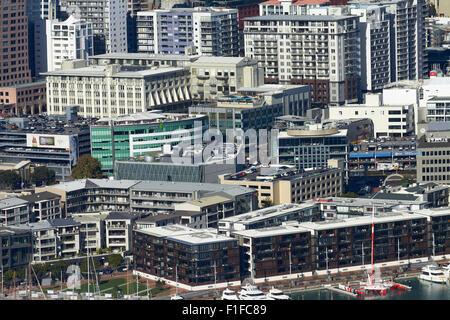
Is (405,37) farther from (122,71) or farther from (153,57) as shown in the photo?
(122,71)

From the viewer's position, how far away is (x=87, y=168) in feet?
305

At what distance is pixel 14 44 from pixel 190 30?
21.1 m

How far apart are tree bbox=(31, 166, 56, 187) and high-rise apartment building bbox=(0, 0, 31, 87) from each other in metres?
43.5

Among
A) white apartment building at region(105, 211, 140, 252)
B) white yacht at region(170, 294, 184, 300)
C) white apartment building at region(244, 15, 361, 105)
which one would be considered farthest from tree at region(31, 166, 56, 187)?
white apartment building at region(244, 15, 361, 105)

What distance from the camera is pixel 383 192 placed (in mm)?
80125

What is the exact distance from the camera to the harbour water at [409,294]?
202ft

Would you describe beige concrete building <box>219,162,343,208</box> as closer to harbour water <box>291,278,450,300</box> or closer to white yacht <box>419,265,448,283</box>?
white yacht <box>419,265,448,283</box>

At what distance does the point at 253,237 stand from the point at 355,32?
62.9 metres

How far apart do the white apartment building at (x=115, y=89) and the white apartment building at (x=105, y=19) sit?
25.5 meters

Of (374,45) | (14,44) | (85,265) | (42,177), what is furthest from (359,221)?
(14,44)

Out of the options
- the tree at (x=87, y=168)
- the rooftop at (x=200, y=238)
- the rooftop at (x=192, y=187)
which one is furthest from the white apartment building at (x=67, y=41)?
the rooftop at (x=200, y=238)
